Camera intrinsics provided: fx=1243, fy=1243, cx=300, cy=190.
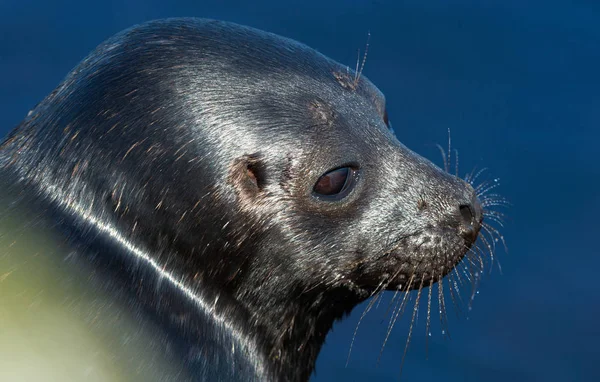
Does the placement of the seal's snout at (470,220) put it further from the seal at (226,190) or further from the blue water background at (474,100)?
the blue water background at (474,100)

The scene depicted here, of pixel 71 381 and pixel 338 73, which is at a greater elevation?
pixel 338 73

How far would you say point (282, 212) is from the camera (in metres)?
6.25

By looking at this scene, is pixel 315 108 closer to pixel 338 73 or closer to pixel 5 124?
pixel 338 73

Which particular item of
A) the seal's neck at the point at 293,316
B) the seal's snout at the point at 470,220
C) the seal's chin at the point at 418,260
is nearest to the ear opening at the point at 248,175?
the seal's neck at the point at 293,316

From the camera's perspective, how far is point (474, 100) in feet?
38.6

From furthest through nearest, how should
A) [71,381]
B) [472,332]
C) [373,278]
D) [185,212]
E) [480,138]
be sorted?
1. [480,138]
2. [472,332]
3. [373,278]
4. [185,212]
5. [71,381]

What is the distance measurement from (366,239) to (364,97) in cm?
85

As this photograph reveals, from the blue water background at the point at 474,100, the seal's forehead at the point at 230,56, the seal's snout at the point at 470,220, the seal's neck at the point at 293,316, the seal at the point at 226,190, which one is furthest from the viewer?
the blue water background at the point at 474,100

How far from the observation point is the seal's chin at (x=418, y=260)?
648 cm

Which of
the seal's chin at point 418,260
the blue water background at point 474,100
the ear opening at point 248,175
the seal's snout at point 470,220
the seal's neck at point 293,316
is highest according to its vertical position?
the blue water background at point 474,100

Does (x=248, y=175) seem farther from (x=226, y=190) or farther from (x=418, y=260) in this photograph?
(x=418, y=260)

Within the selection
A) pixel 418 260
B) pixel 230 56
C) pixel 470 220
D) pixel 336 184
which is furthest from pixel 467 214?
pixel 230 56

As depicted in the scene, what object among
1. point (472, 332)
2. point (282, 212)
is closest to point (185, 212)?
point (282, 212)

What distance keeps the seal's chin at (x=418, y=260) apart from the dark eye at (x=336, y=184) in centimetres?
41
